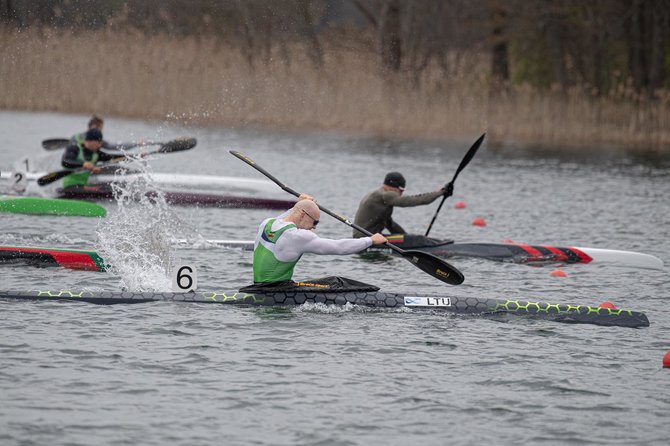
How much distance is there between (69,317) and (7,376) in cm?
214

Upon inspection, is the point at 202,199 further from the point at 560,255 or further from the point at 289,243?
the point at 289,243

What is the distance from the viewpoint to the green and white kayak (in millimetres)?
20438

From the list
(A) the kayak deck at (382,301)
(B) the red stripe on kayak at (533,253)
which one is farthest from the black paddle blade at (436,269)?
(B) the red stripe on kayak at (533,253)

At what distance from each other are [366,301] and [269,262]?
4.13ft

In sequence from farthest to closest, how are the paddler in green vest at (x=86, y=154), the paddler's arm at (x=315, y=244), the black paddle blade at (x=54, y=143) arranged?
the black paddle blade at (x=54, y=143)
the paddler in green vest at (x=86, y=154)
the paddler's arm at (x=315, y=244)

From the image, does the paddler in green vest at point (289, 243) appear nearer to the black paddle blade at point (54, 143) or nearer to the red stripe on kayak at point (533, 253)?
the red stripe on kayak at point (533, 253)

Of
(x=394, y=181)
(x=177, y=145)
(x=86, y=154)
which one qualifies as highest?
(x=177, y=145)

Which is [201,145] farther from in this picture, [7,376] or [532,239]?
[7,376]

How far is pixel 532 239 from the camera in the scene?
2064 cm

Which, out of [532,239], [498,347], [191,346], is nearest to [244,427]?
[191,346]

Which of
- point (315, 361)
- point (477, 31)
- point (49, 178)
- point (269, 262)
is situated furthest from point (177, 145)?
point (477, 31)

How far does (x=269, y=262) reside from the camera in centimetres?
1292

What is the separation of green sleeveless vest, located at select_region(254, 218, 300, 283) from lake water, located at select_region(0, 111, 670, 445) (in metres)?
0.43

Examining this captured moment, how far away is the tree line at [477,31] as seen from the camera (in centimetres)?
4125
